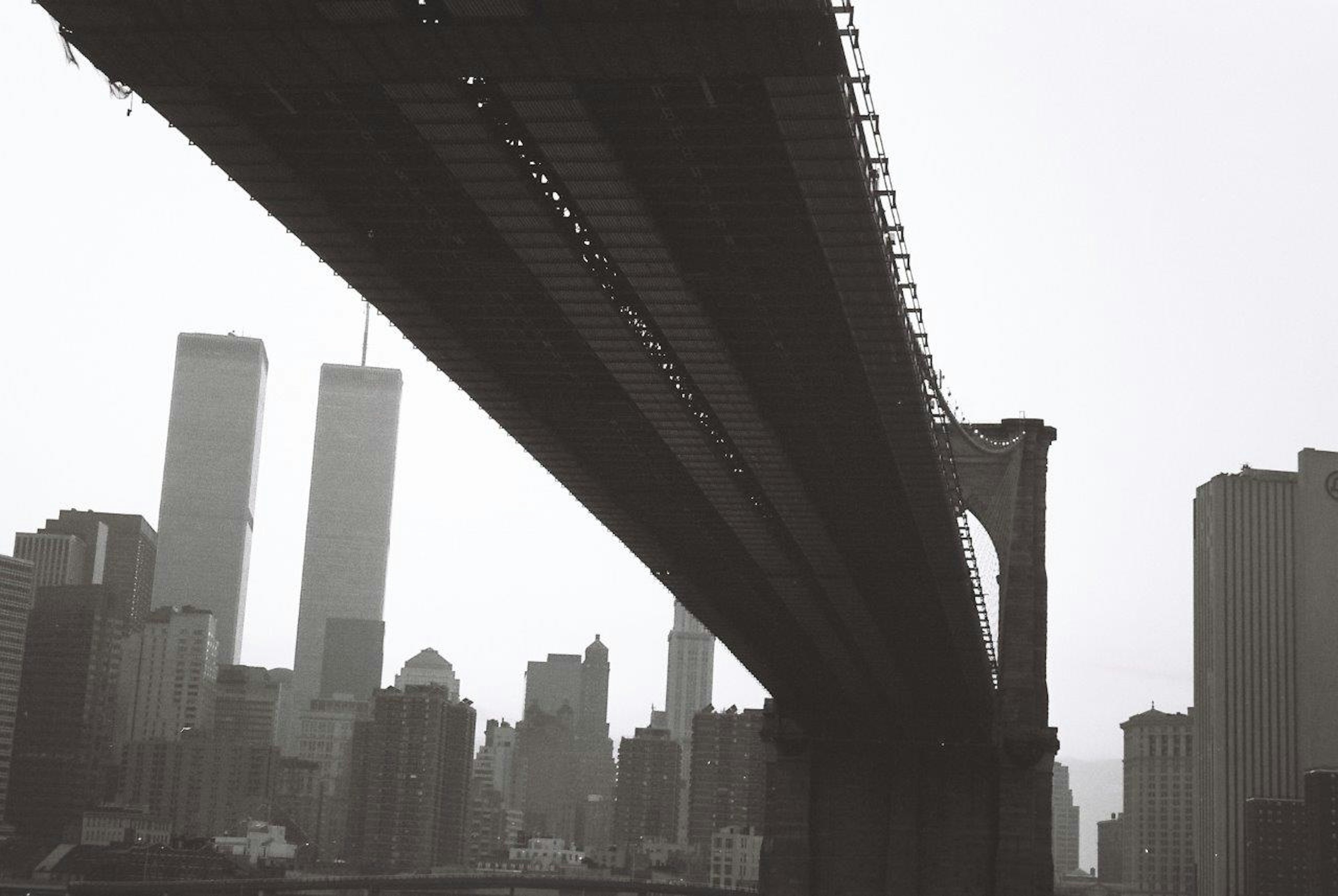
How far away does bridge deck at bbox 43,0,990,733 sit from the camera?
21.7 m

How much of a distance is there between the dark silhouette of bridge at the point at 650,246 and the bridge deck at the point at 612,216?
59mm

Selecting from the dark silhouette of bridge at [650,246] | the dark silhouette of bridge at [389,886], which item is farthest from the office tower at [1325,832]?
the dark silhouette of bridge at [650,246]

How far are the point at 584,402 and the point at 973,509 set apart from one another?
31.0m

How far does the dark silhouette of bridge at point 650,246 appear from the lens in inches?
859

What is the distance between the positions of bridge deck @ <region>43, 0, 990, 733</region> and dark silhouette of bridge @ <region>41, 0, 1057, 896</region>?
0.06 metres

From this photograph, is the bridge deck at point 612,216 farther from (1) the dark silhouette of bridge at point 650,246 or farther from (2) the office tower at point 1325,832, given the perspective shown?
(2) the office tower at point 1325,832

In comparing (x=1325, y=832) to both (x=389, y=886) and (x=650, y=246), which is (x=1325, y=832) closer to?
(x=389, y=886)

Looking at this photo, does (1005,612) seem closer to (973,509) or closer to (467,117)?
(973,509)

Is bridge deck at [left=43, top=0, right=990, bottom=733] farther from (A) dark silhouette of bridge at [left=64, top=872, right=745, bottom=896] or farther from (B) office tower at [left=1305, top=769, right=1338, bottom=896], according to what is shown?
(B) office tower at [left=1305, top=769, right=1338, bottom=896]

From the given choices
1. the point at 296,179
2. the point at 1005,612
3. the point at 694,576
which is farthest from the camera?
the point at 1005,612

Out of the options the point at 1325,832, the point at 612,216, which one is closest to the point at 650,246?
the point at 612,216

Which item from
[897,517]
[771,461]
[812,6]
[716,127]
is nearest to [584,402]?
[771,461]

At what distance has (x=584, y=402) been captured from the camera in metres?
41.4

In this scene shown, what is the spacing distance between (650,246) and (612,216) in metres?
1.30
